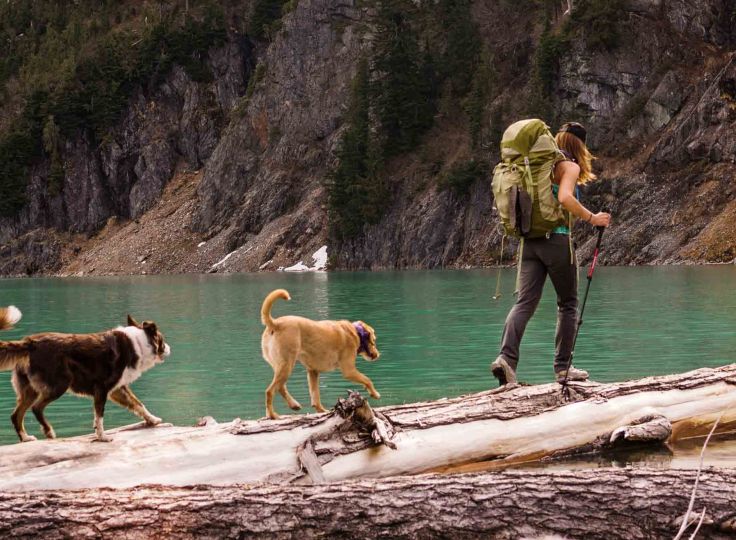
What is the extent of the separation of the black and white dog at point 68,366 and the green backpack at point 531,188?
12.5 ft

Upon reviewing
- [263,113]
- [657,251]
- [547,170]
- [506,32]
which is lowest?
[657,251]

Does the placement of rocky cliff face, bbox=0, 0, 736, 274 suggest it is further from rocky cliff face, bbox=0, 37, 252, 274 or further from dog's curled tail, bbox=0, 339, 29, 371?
dog's curled tail, bbox=0, 339, 29, 371

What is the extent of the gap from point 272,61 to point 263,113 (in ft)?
22.6

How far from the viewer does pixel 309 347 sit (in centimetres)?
964

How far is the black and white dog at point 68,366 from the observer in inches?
308

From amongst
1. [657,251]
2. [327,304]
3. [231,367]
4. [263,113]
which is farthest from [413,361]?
[263,113]

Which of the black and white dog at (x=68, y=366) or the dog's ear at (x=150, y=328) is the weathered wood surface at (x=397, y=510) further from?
the dog's ear at (x=150, y=328)

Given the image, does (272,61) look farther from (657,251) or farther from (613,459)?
(613,459)

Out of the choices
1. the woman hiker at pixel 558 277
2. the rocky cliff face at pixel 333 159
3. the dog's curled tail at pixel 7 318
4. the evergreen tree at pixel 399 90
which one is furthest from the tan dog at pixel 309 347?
the evergreen tree at pixel 399 90

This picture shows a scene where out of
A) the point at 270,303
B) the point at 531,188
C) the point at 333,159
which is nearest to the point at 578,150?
the point at 531,188

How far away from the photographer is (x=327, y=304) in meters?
38.3

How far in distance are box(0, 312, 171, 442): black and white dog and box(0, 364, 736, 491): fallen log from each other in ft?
1.61

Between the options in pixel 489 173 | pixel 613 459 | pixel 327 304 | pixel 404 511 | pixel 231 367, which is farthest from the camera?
pixel 489 173

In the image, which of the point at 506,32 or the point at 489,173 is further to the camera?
the point at 506,32
